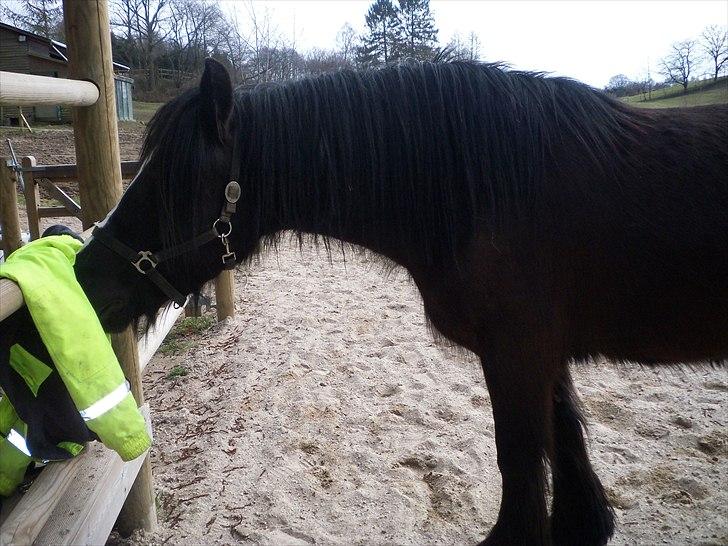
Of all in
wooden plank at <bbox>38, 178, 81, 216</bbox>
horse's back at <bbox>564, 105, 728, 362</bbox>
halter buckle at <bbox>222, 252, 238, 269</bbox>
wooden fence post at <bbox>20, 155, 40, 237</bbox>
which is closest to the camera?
horse's back at <bbox>564, 105, 728, 362</bbox>

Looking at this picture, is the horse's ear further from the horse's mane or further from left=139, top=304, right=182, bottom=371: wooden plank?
left=139, top=304, right=182, bottom=371: wooden plank

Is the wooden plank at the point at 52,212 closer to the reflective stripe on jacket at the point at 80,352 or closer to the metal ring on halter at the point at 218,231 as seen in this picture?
the metal ring on halter at the point at 218,231

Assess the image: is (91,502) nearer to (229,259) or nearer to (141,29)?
(229,259)

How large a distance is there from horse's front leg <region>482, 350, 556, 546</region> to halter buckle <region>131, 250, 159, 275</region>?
3.97 feet

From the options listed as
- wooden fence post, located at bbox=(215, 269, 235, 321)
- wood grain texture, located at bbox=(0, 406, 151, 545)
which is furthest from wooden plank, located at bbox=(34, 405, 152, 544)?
wooden fence post, located at bbox=(215, 269, 235, 321)

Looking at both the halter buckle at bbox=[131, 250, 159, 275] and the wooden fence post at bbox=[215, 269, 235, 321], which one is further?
the wooden fence post at bbox=[215, 269, 235, 321]

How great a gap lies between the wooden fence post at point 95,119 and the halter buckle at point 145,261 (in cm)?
45

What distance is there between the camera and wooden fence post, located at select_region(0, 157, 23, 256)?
505 cm

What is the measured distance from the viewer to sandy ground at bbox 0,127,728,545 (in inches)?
94.2

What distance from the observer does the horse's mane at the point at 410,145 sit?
174 centimetres

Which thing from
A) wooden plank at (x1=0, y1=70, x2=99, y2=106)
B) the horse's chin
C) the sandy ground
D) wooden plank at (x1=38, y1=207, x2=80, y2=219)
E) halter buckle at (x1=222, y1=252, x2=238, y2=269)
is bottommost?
the sandy ground

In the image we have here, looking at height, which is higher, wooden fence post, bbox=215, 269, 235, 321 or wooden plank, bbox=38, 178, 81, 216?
wooden plank, bbox=38, 178, 81, 216

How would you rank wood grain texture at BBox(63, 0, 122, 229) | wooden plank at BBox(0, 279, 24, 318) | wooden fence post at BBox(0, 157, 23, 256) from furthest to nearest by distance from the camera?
wooden fence post at BBox(0, 157, 23, 256) < wood grain texture at BBox(63, 0, 122, 229) < wooden plank at BBox(0, 279, 24, 318)

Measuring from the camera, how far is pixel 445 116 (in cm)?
180
